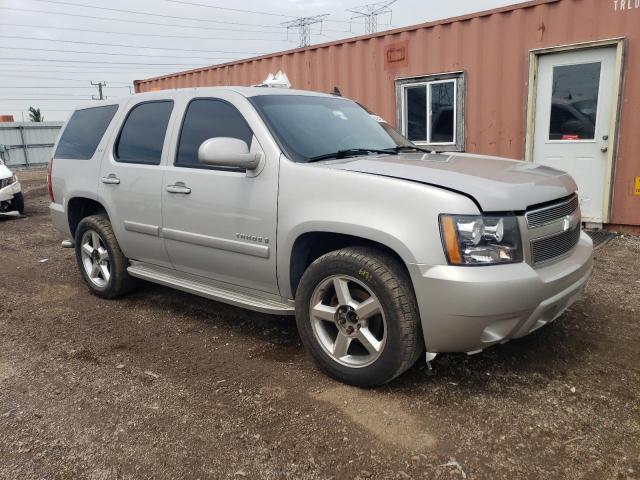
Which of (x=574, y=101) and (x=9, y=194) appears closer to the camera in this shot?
(x=574, y=101)

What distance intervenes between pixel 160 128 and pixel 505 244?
8.95ft

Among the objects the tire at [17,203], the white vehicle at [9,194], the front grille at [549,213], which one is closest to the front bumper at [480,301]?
the front grille at [549,213]

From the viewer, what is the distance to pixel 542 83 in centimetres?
702

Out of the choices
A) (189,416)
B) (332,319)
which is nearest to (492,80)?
(332,319)

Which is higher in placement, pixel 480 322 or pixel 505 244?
pixel 505 244

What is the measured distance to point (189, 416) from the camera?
8.87 feet

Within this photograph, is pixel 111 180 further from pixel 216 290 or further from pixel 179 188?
pixel 216 290

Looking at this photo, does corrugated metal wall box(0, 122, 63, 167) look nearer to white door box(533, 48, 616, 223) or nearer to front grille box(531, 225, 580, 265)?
white door box(533, 48, 616, 223)

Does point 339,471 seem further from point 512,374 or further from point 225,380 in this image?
point 512,374

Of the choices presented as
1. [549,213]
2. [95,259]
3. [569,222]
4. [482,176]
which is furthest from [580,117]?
[95,259]

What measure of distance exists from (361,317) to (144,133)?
96.3 inches

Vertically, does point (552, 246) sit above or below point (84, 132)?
below

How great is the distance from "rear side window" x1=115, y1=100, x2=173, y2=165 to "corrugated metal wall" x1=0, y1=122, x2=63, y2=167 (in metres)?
22.6

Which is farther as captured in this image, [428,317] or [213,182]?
[213,182]
